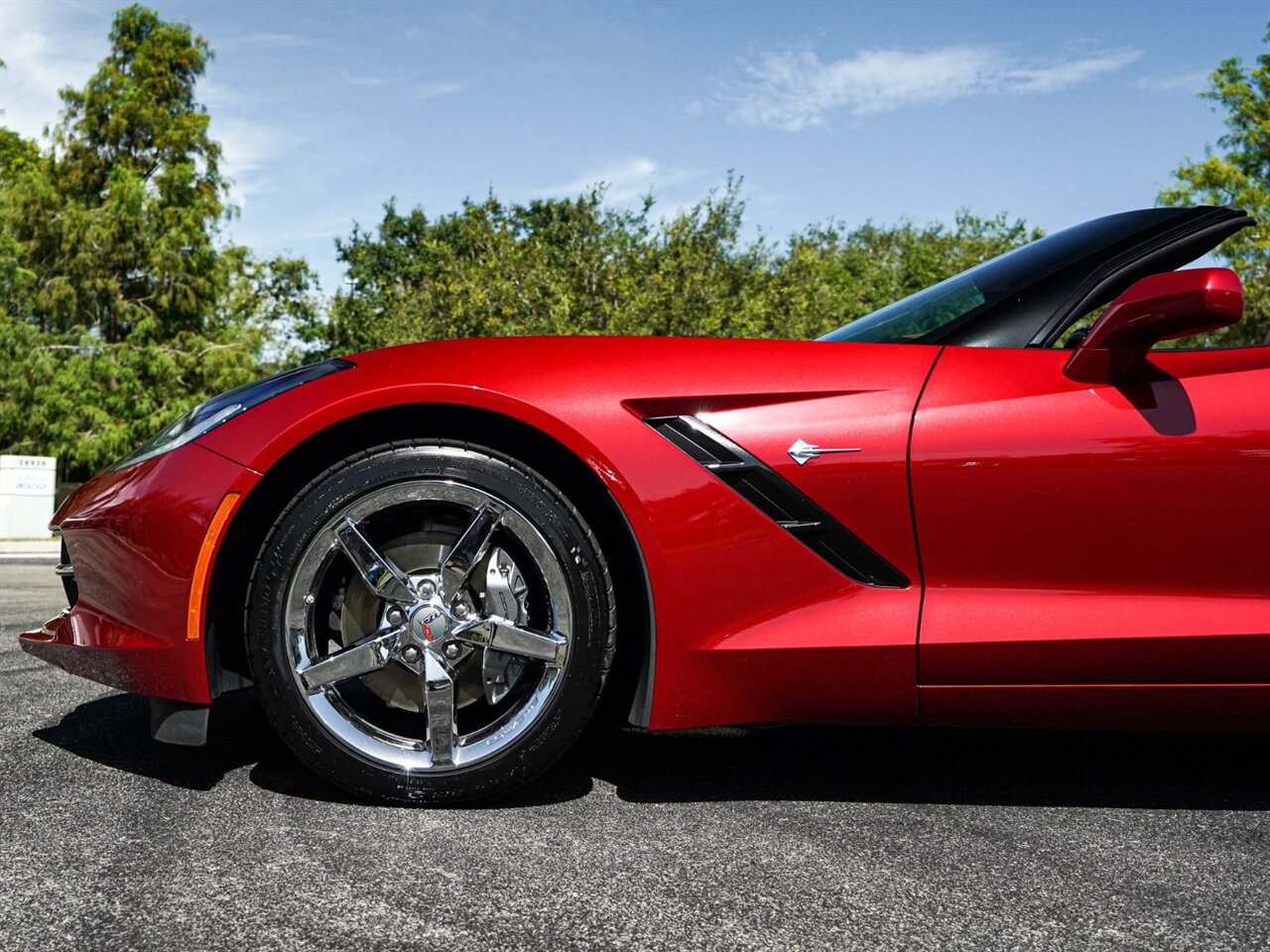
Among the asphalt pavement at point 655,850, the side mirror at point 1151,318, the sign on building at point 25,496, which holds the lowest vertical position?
the sign on building at point 25,496

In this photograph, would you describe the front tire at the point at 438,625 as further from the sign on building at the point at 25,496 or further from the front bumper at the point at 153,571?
the sign on building at the point at 25,496

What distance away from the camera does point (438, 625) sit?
2.25 m

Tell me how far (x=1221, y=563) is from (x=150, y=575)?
2.14 meters

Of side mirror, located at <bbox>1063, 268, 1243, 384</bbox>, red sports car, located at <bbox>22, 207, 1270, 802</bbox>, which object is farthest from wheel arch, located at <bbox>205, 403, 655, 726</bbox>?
side mirror, located at <bbox>1063, 268, 1243, 384</bbox>

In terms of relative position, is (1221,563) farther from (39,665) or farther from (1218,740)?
(39,665)

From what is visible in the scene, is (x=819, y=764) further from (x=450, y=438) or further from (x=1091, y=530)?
(x=450, y=438)

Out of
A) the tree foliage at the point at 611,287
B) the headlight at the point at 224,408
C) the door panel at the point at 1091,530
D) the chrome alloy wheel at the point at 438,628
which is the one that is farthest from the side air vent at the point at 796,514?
the tree foliage at the point at 611,287

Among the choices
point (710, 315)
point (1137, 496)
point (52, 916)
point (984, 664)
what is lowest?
point (52, 916)

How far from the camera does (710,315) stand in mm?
22562

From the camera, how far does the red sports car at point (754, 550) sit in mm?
2242

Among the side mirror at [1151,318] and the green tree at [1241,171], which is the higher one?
the green tree at [1241,171]

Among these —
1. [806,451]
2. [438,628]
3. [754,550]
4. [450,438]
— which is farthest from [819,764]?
[450,438]

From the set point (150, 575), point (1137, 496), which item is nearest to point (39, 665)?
point (150, 575)

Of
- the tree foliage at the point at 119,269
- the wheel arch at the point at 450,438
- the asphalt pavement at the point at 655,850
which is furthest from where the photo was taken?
the tree foliage at the point at 119,269
